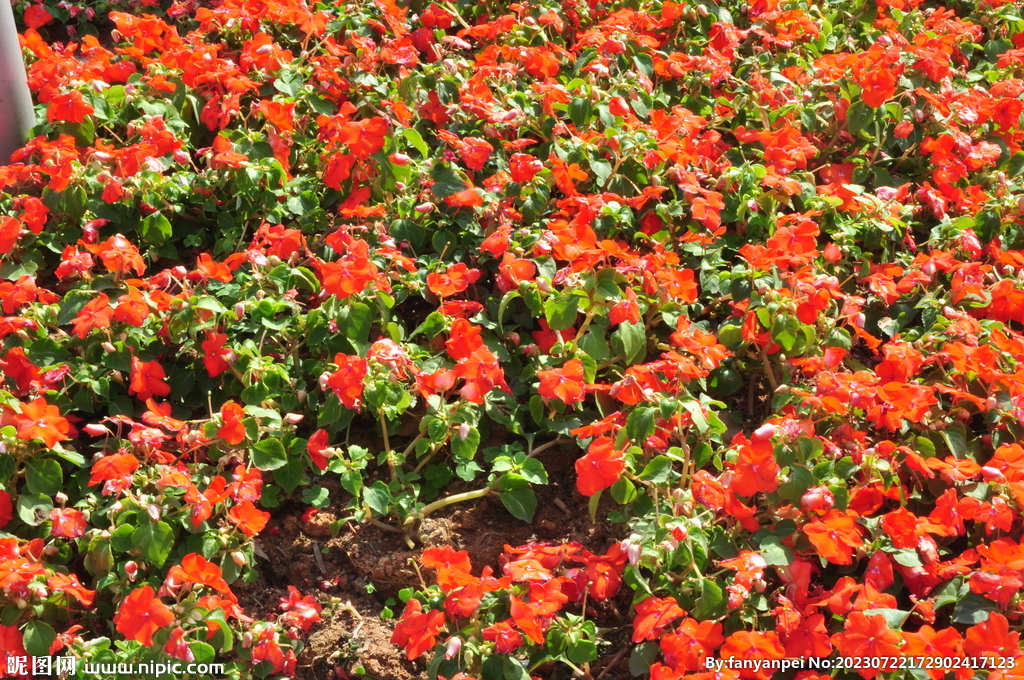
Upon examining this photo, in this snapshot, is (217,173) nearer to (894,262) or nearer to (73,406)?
(73,406)

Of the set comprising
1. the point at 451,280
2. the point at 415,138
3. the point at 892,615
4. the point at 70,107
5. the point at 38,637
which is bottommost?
the point at 38,637

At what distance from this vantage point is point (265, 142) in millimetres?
3486

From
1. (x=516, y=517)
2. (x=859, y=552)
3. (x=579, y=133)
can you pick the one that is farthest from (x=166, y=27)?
(x=859, y=552)

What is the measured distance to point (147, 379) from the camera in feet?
9.30

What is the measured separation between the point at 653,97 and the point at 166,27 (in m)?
1.99

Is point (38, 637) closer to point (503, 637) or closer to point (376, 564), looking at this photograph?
point (376, 564)

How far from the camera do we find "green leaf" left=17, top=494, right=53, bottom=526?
2.58m

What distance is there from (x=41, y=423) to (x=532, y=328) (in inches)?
57.5

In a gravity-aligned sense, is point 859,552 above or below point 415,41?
below

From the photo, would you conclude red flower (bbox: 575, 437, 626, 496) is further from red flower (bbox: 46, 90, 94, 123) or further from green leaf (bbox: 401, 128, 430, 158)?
red flower (bbox: 46, 90, 94, 123)

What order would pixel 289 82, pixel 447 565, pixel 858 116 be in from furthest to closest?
pixel 289 82
pixel 858 116
pixel 447 565

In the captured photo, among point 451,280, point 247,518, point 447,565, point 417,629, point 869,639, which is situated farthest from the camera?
point 451,280

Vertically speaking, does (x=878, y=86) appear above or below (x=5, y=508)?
above

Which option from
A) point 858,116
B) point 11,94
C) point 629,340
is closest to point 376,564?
point 629,340
